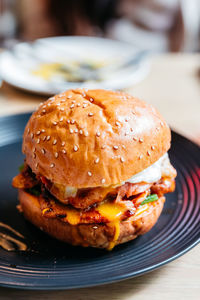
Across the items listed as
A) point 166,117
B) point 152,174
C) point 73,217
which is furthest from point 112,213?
point 166,117

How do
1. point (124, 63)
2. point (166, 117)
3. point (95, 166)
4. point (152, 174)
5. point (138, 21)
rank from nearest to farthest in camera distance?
1. point (95, 166)
2. point (152, 174)
3. point (166, 117)
4. point (124, 63)
5. point (138, 21)

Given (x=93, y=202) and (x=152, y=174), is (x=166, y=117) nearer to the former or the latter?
(x=152, y=174)

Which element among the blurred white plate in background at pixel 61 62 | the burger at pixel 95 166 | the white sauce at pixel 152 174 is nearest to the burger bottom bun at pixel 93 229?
the burger at pixel 95 166

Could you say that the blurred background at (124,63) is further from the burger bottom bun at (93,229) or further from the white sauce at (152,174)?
the burger bottom bun at (93,229)

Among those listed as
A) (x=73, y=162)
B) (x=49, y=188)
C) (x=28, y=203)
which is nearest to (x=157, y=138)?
(x=73, y=162)

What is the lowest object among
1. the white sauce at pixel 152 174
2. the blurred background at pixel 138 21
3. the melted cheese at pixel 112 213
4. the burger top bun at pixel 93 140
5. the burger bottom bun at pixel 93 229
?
the blurred background at pixel 138 21

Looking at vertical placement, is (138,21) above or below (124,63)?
below

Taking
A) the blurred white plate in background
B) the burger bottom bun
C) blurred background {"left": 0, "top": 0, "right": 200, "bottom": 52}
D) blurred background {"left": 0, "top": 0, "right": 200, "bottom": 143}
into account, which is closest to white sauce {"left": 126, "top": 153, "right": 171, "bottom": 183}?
the burger bottom bun
